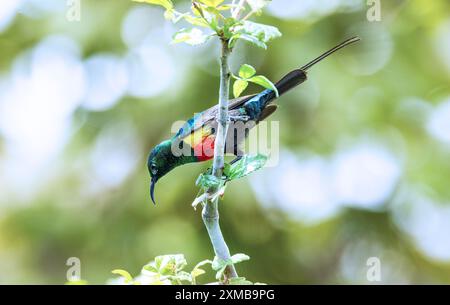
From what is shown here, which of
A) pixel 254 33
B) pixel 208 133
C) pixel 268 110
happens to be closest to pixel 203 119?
pixel 208 133

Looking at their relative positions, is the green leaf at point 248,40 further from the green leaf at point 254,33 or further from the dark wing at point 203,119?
→ the dark wing at point 203,119

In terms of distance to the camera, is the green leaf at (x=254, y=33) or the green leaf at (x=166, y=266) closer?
the green leaf at (x=254, y=33)

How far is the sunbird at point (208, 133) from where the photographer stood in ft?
9.90

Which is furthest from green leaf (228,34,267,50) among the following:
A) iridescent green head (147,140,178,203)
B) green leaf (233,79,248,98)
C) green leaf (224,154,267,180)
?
iridescent green head (147,140,178,203)

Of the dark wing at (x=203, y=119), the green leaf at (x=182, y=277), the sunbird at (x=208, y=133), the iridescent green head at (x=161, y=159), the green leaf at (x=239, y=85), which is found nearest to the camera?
the green leaf at (x=182, y=277)

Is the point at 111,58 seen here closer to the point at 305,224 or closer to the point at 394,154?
the point at 305,224

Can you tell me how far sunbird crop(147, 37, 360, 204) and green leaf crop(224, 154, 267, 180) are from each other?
115cm

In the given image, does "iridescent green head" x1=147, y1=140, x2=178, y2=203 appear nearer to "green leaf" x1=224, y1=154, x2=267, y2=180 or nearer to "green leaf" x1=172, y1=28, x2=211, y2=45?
"green leaf" x1=224, y1=154, x2=267, y2=180

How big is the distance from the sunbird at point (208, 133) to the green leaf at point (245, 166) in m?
1.15

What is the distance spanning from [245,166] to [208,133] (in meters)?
1.46

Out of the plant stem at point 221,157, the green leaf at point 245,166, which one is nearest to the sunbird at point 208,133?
the green leaf at point 245,166

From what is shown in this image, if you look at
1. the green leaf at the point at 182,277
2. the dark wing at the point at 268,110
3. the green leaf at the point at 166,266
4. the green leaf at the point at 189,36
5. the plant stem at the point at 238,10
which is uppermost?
the dark wing at the point at 268,110

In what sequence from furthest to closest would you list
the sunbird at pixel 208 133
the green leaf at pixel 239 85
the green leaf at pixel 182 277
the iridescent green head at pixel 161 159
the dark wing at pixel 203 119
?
1. the iridescent green head at pixel 161 159
2. the dark wing at pixel 203 119
3. the sunbird at pixel 208 133
4. the green leaf at pixel 239 85
5. the green leaf at pixel 182 277
